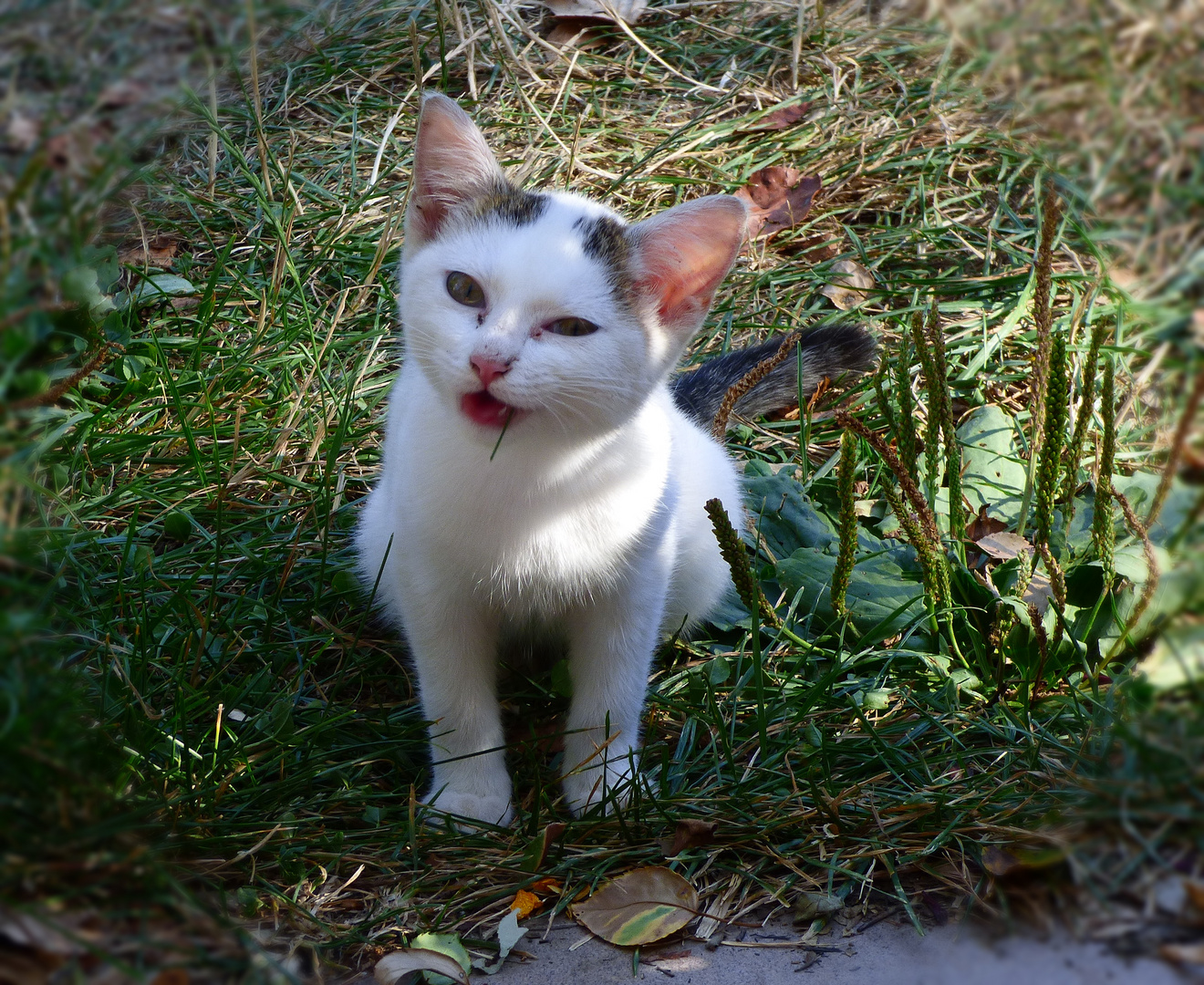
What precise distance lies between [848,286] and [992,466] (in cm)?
92

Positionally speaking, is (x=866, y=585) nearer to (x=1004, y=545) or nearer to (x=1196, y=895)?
(x=1004, y=545)

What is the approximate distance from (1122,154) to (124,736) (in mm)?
1999

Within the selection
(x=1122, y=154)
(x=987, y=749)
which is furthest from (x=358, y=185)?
(x=1122, y=154)

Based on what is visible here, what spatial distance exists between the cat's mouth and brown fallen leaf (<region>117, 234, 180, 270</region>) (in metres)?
2.10

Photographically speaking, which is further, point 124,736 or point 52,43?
point 124,736

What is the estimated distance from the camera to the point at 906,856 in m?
2.05

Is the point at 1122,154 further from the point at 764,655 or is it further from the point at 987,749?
the point at 764,655

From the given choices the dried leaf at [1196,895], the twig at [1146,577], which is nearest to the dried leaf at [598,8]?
the twig at [1146,577]

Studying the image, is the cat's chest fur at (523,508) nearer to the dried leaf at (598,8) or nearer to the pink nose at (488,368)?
the pink nose at (488,368)

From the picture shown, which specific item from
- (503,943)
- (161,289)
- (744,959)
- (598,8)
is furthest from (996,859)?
(598,8)

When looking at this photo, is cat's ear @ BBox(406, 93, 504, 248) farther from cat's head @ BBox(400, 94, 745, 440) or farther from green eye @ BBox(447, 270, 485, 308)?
green eye @ BBox(447, 270, 485, 308)

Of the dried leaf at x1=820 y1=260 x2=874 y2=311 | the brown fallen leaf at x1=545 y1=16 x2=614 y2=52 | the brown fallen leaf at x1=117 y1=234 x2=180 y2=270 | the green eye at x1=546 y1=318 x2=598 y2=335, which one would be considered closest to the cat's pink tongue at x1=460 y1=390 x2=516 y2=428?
the green eye at x1=546 y1=318 x2=598 y2=335

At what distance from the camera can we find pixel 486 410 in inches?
77.9

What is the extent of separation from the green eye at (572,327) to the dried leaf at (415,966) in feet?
3.90
